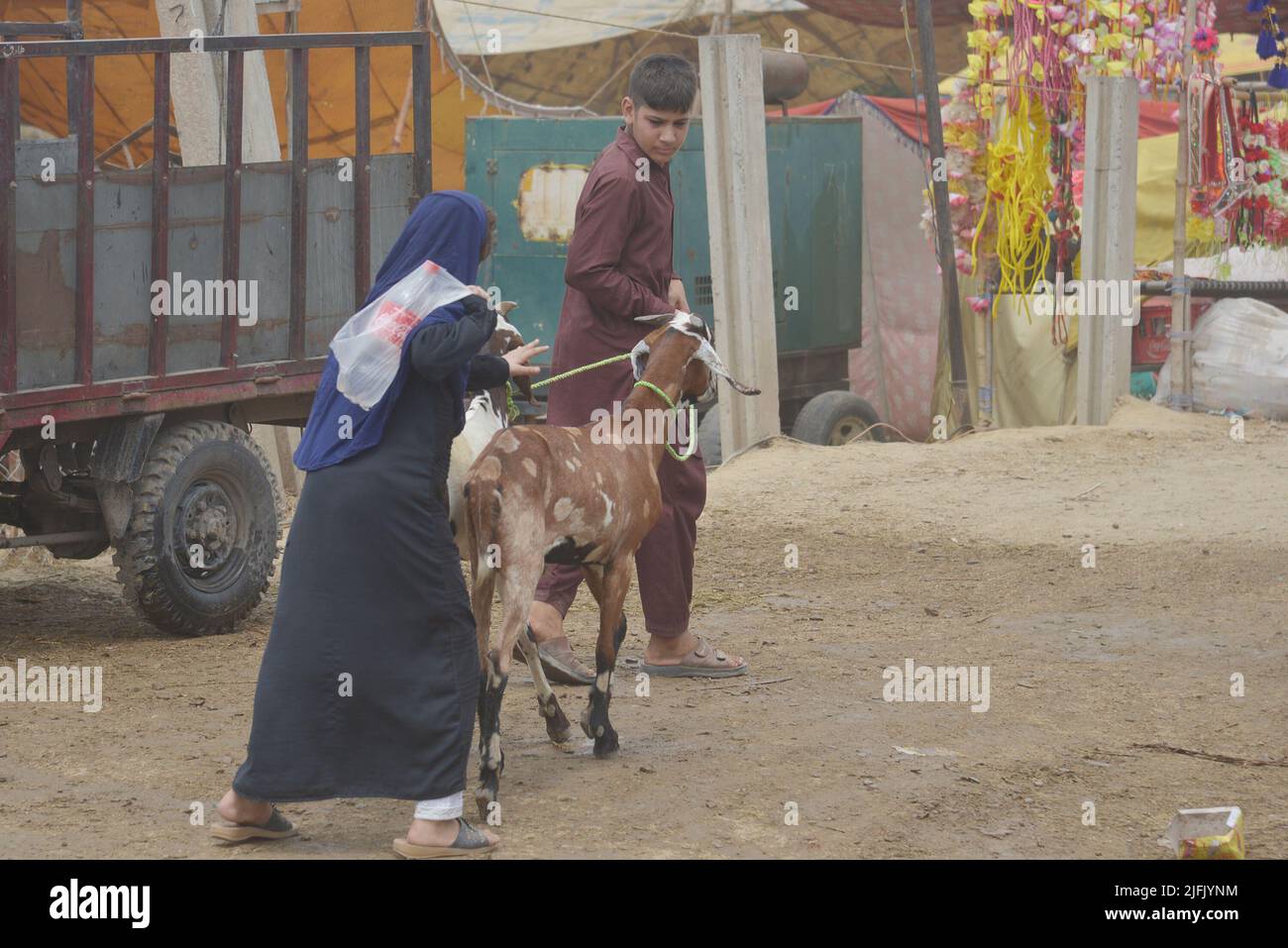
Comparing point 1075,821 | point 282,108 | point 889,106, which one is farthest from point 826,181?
point 1075,821

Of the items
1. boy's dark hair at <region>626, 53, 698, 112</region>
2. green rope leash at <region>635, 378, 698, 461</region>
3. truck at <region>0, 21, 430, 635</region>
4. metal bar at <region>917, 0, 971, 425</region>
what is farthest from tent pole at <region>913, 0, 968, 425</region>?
green rope leash at <region>635, 378, 698, 461</region>

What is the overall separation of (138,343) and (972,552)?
4145 mm

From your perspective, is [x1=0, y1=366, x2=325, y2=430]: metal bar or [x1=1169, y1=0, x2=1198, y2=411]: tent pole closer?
[x1=0, y1=366, x2=325, y2=430]: metal bar

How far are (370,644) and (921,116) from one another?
10.3 m

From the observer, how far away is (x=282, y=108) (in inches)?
575

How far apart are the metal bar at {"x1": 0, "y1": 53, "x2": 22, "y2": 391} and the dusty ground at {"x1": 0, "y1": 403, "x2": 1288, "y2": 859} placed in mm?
1216

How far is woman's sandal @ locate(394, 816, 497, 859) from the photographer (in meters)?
4.29

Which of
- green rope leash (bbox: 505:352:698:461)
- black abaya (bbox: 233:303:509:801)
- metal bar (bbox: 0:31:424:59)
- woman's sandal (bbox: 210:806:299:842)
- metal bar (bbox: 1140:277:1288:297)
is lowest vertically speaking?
woman's sandal (bbox: 210:806:299:842)

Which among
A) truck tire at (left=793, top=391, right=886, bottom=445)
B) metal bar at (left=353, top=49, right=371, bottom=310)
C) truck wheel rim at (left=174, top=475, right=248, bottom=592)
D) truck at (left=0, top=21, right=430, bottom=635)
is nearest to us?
truck at (left=0, top=21, right=430, bottom=635)

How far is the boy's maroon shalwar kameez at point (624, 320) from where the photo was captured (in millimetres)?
5840

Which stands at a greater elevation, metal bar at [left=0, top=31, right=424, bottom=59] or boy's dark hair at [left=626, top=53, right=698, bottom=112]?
metal bar at [left=0, top=31, right=424, bottom=59]

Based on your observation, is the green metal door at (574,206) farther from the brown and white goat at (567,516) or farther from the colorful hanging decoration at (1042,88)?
the brown and white goat at (567,516)

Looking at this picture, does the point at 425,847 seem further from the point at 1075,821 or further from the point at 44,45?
the point at 44,45

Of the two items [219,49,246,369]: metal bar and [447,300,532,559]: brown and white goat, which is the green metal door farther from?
[447,300,532,559]: brown and white goat
